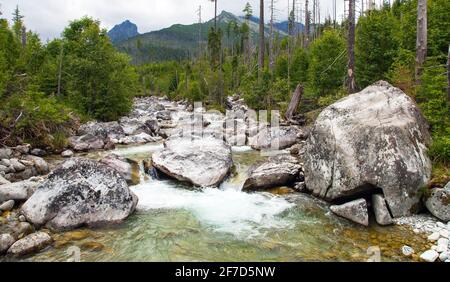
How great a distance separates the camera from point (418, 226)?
24.4 feet

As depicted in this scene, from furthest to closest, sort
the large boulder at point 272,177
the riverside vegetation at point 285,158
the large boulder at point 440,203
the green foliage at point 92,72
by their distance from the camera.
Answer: the green foliage at point 92,72 → the large boulder at point 272,177 → the riverside vegetation at point 285,158 → the large boulder at point 440,203

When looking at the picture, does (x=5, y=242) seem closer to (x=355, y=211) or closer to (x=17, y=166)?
(x=17, y=166)

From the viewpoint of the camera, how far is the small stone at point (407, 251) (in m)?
6.46

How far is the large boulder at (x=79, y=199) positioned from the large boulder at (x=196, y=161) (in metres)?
2.68

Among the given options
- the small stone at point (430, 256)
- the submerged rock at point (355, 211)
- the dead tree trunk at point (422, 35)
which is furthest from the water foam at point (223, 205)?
the dead tree trunk at point (422, 35)

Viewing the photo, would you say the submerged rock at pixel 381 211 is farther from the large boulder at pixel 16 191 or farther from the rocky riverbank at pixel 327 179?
the large boulder at pixel 16 191

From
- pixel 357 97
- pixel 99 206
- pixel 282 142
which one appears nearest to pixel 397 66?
pixel 357 97

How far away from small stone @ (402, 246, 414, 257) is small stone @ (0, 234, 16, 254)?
8041 mm

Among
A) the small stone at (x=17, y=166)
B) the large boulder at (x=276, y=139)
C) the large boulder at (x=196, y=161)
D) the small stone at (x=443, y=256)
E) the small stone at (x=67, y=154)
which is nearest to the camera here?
the small stone at (x=443, y=256)

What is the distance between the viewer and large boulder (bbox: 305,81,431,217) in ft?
26.4

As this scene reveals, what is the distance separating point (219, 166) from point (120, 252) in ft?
17.7

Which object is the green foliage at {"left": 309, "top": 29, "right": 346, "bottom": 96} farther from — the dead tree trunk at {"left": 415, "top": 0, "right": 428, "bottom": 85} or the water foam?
the water foam

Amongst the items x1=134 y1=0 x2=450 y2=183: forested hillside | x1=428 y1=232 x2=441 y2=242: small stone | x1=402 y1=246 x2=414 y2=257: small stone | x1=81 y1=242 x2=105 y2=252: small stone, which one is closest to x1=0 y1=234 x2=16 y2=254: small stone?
x1=81 y1=242 x2=105 y2=252: small stone

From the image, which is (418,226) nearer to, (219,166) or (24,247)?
(219,166)
